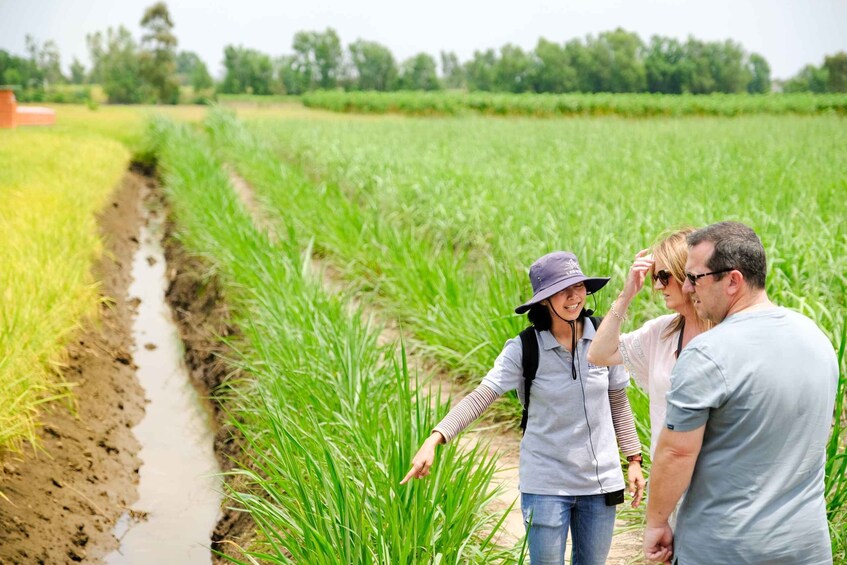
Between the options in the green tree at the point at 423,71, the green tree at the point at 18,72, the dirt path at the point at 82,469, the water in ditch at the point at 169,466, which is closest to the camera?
the dirt path at the point at 82,469

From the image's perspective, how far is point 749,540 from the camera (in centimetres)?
170

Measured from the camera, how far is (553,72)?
5094 centimetres

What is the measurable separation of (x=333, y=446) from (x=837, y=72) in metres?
39.1

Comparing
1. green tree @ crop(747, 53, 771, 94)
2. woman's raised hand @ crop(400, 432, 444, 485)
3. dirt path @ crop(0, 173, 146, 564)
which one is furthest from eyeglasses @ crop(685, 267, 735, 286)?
green tree @ crop(747, 53, 771, 94)

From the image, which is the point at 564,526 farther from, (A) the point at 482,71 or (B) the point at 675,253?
(A) the point at 482,71

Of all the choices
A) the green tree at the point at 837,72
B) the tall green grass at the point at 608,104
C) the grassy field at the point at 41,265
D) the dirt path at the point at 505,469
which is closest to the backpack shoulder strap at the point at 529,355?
the dirt path at the point at 505,469

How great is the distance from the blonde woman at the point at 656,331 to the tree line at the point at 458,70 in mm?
35420

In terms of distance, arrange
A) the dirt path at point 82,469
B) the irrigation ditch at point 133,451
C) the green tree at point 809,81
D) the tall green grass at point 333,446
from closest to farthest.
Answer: the tall green grass at point 333,446 → the dirt path at point 82,469 → the irrigation ditch at point 133,451 → the green tree at point 809,81

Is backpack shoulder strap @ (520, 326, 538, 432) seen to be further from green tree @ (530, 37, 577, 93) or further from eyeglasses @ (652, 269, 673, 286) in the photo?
green tree @ (530, 37, 577, 93)

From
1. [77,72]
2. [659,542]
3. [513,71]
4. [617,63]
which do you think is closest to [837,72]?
[617,63]

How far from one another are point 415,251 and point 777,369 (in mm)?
4865

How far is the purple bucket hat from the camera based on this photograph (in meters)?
2.37

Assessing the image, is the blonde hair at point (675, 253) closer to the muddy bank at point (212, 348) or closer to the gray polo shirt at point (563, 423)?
the gray polo shirt at point (563, 423)

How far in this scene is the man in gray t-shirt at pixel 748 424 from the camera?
66.1 inches
